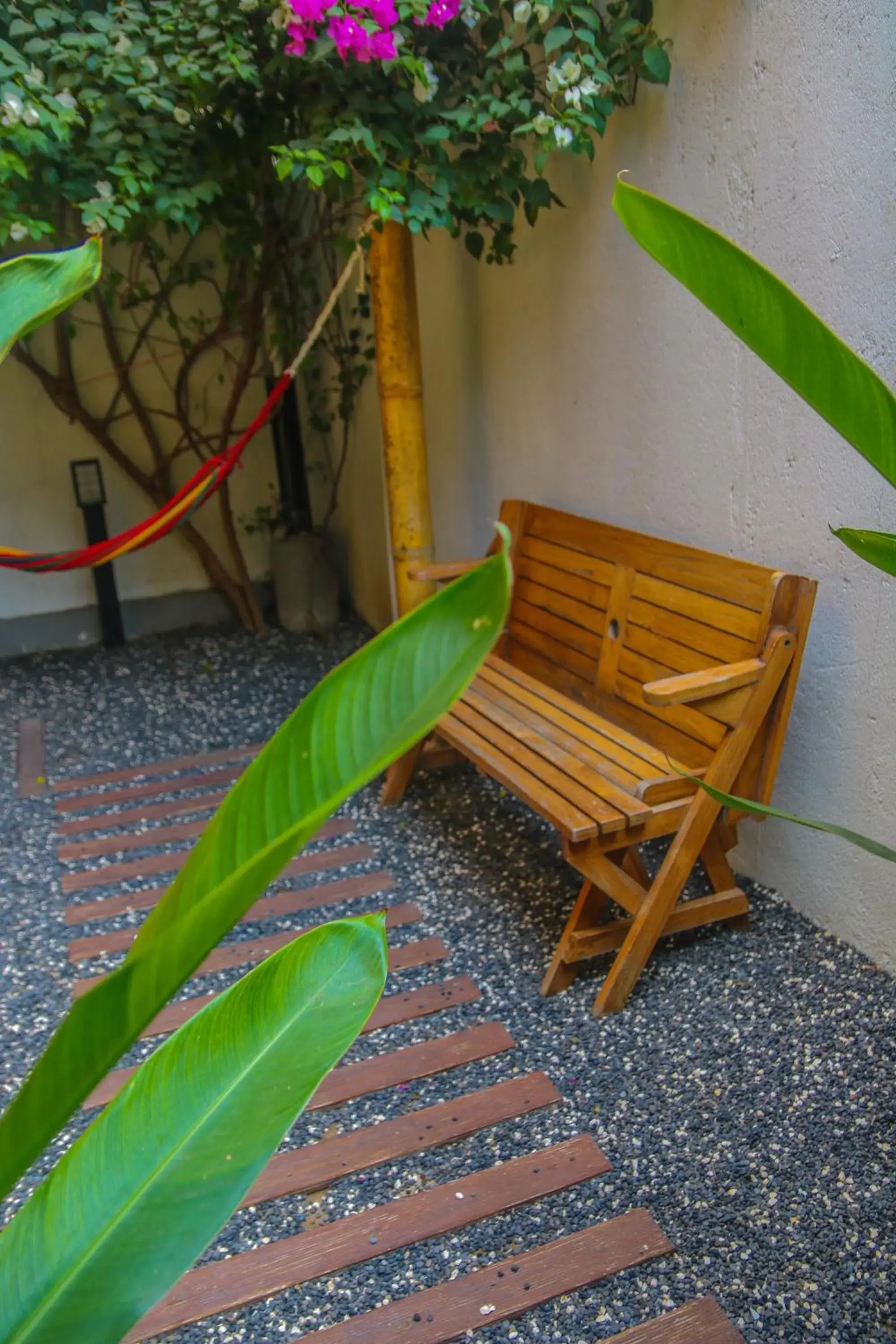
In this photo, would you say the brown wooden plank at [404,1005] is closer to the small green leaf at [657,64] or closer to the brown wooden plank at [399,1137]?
the brown wooden plank at [399,1137]

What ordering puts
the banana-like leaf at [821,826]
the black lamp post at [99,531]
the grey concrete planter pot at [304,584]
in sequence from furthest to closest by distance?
the grey concrete planter pot at [304,584] → the black lamp post at [99,531] → the banana-like leaf at [821,826]

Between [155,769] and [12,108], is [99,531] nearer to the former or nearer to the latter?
[155,769]

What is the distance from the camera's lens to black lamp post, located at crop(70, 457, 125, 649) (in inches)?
191

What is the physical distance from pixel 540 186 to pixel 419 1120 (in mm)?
2274

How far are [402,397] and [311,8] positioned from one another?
3.78 feet

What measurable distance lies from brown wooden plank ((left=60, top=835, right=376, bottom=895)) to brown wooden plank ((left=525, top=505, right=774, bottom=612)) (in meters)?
1.06

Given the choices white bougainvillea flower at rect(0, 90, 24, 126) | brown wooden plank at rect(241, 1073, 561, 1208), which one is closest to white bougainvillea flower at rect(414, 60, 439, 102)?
white bougainvillea flower at rect(0, 90, 24, 126)

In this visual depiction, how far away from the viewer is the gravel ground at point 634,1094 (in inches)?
61.0

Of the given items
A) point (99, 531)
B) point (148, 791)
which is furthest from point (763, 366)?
point (99, 531)

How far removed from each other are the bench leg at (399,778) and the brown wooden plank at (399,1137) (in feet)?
4.27

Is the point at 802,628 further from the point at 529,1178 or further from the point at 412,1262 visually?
the point at 412,1262

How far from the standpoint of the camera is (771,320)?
2.61 ft

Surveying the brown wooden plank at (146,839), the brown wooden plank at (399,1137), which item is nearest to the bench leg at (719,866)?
the brown wooden plank at (399,1137)

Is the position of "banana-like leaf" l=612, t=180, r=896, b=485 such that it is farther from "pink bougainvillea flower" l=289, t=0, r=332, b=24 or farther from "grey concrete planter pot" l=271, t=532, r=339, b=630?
"grey concrete planter pot" l=271, t=532, r=339, b=630
